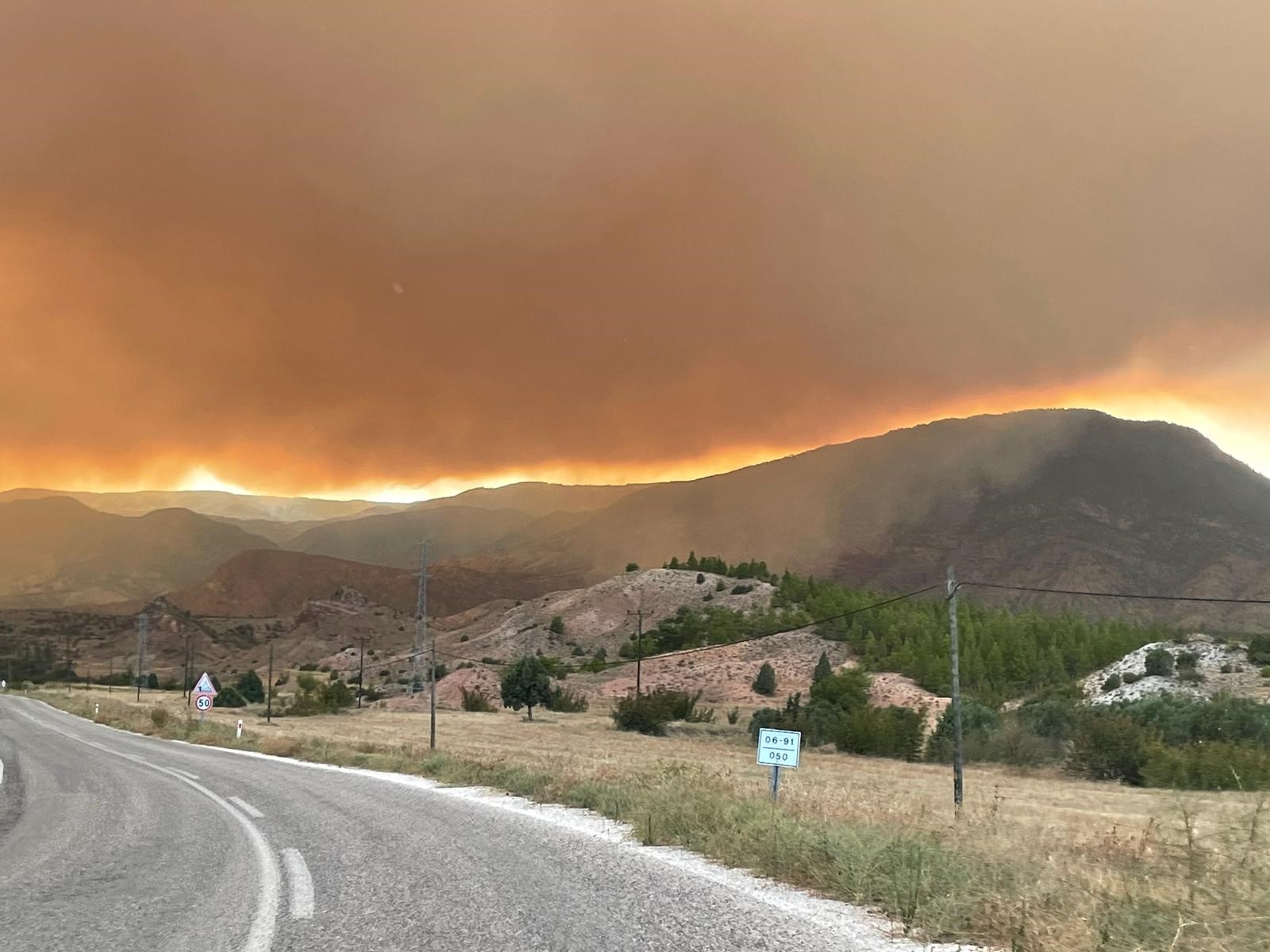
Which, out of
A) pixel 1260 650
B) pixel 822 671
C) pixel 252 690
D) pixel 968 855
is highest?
pixel 968 855

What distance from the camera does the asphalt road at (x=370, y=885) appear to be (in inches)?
301

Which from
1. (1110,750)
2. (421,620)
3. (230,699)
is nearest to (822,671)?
(421,620)

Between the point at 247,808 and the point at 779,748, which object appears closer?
the point at 779,748

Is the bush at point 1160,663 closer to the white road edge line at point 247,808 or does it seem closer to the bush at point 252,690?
the white road edge line at point 247,808

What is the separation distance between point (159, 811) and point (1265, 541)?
20625 cm

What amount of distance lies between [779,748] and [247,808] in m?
9.67

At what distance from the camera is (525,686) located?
82500mm

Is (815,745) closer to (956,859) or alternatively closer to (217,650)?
(956,859)

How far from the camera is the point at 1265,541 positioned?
7042 inches

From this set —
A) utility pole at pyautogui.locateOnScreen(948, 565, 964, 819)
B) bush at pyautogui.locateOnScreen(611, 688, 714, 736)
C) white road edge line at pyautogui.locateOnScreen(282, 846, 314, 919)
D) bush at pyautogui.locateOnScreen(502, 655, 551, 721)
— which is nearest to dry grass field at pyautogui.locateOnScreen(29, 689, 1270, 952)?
utility pole at pyautogui.locateOnScreen(948, 565, 964, 819)

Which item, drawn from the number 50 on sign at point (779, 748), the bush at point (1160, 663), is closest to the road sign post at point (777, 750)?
the number 50 on sign at point (779, 748)

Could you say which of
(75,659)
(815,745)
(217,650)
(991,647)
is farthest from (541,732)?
(75,659)

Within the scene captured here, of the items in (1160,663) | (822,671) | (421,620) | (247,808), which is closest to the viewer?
(247,808)

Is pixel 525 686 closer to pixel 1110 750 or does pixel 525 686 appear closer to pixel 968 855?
pixel 1110 750
